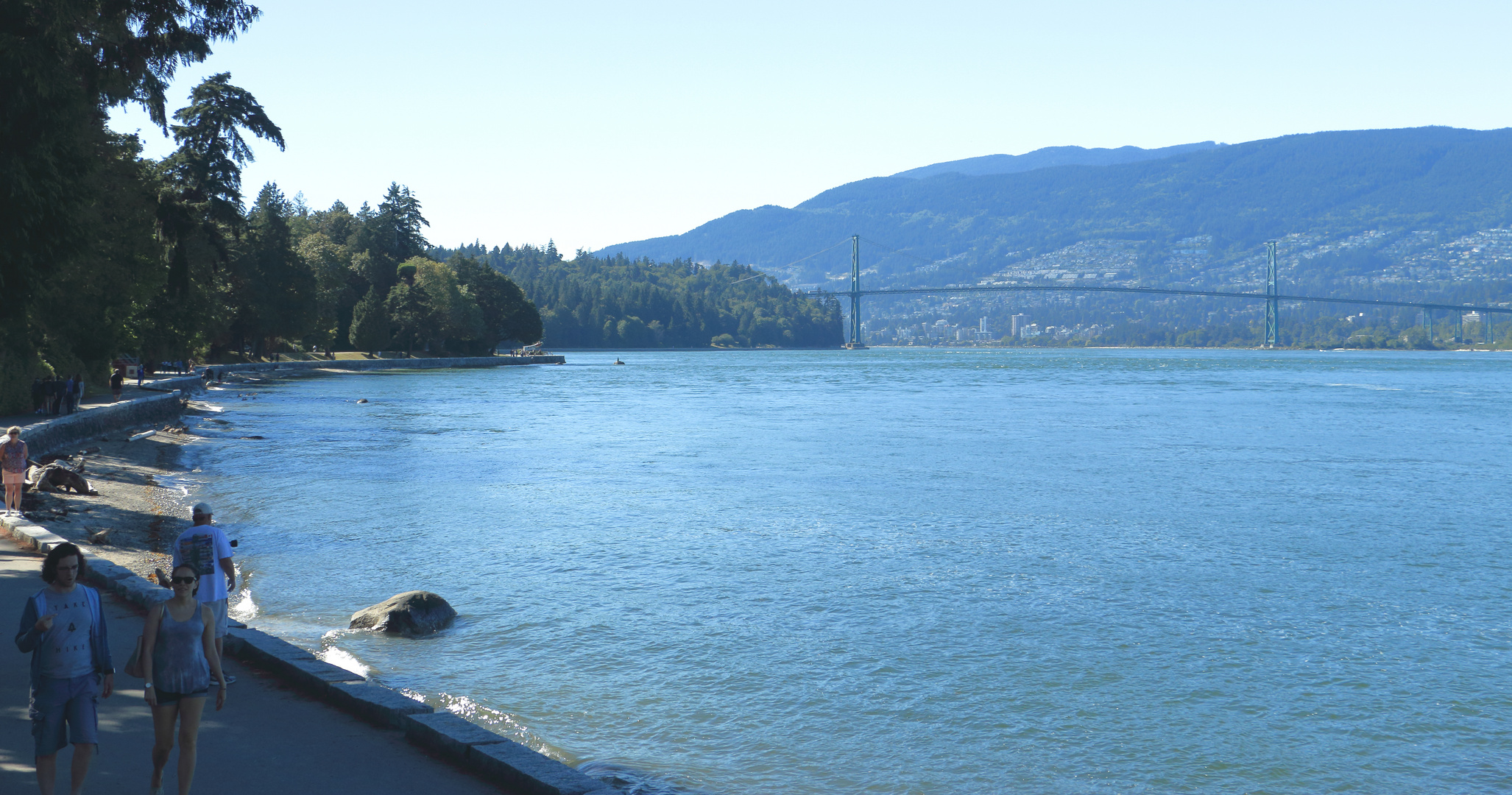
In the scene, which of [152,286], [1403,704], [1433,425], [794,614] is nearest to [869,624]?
[794,614]

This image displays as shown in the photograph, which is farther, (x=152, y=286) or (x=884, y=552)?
(x=152, y=286)

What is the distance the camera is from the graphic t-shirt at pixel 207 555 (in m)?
9.26

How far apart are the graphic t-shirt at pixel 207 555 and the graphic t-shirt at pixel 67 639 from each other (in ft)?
8.53

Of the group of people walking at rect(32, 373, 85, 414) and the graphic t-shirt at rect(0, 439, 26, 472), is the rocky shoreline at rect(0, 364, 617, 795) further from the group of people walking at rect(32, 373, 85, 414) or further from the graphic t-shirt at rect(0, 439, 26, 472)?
the group of people walking at rect(32, 373, 85, 414)

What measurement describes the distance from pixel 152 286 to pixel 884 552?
40.5m

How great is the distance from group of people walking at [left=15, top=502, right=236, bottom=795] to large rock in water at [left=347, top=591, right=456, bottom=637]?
21.3ft

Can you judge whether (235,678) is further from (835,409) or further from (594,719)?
(835,409)

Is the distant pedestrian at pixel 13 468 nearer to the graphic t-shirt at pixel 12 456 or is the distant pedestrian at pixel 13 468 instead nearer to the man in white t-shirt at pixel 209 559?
the graphic t-shirt at pixel 12 456

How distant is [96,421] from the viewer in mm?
35594

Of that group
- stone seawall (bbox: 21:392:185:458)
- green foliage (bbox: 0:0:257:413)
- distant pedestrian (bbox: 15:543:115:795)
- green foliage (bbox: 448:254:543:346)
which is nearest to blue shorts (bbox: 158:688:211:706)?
distant pedestrian (bbox: 15:543:115:795)

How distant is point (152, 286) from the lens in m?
49.0

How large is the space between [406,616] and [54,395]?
1068 inches

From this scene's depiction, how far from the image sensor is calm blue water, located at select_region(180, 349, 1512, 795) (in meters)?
10.7

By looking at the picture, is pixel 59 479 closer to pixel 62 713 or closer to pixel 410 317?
pixel 62 713
